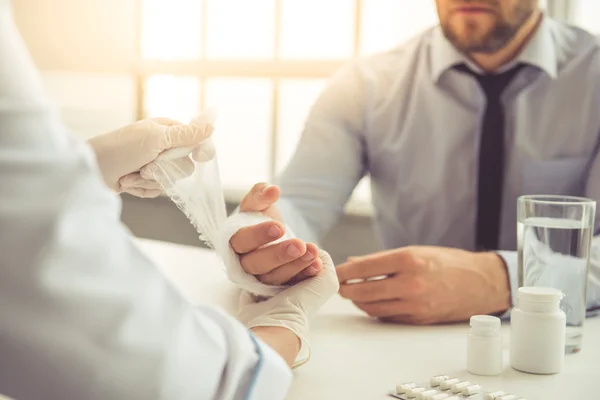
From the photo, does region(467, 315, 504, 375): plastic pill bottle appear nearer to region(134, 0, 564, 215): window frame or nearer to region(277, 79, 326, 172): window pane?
region(134, 0, 564, 215): window frame

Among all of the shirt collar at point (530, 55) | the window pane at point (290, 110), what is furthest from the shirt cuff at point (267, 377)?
the window pane at point (290, 110)

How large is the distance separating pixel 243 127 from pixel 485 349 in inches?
71.3

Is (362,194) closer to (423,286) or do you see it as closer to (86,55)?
(423,286)

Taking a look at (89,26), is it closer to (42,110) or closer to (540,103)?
(540,103)

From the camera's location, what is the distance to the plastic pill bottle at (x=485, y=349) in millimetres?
806

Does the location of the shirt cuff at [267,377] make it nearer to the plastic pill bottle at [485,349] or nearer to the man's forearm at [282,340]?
the man's forearm at [282,340]

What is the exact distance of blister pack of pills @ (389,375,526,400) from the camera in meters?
0.71

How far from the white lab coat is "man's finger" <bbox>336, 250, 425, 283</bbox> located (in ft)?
1.81

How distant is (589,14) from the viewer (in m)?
1.85

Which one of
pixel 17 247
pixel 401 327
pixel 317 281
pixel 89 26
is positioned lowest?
pixel 401 327

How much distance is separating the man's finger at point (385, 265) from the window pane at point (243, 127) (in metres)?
1.41

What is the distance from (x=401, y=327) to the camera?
1021 mm

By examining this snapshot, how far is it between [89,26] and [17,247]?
255 cm

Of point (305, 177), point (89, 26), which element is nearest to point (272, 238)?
point (305, 177)
